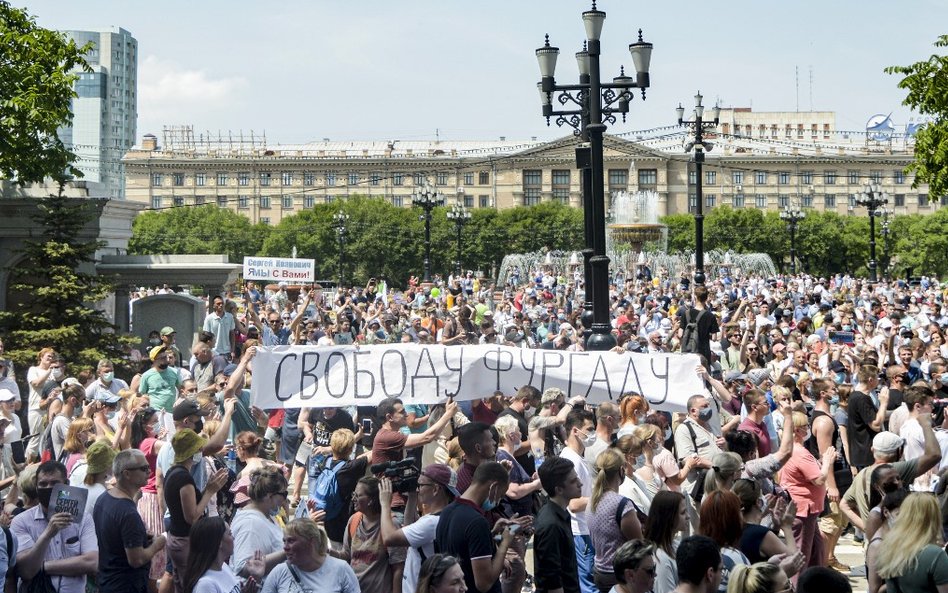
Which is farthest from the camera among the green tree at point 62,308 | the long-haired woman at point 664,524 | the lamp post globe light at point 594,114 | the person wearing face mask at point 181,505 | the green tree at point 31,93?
the green tree at point 31,93

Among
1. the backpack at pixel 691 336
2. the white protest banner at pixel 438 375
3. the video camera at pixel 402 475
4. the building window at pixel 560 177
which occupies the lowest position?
the video camera at pixel 402 475

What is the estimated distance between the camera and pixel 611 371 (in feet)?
37.0

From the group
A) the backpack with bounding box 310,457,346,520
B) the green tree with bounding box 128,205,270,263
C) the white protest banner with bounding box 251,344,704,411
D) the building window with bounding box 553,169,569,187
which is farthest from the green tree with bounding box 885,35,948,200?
the building window with bounding box 553,169,569,187

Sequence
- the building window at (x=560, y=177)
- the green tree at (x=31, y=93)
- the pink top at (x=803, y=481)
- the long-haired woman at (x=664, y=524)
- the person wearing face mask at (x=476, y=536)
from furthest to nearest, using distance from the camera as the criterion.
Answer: the building window at (x=560, y=177) < the green tree at (x=31, y=93) < the pink top at (x=803, y=481) < the long-haired woman at (x=664, y=524) < the person wearing face mask at (x=476, y=536)

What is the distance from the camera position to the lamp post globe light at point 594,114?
1634 centimetres

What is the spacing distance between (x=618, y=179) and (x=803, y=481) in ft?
452

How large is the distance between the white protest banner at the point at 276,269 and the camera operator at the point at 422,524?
25.9m

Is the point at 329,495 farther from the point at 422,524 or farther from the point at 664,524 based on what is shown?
the point at 664,524

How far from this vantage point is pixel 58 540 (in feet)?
25.0

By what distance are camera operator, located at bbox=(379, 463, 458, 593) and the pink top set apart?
12.5 ft

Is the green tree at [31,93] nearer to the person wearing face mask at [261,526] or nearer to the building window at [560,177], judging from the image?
the person wearing face mask at [261,526]

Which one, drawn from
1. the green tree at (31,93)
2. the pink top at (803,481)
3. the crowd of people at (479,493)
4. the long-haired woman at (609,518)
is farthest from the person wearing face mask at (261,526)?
the green tree at (31,93)

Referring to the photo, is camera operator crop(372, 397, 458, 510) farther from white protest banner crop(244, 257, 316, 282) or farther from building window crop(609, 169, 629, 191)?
building window crop(609, 169, 629, 191)

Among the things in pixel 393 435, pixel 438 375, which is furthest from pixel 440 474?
pixel 438 375
